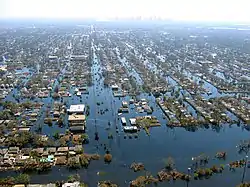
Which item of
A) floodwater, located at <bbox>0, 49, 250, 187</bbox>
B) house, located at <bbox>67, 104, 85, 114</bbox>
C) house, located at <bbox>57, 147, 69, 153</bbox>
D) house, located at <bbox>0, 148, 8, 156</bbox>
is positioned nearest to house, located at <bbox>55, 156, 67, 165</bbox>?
floodwater, located at <bbox>0, 49, 250, 187</bbox>

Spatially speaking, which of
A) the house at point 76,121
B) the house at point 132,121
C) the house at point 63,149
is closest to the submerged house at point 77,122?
the house at point 76,121

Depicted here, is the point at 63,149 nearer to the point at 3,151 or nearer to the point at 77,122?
the point at 3,151

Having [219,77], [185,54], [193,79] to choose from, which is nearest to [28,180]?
[193,79]

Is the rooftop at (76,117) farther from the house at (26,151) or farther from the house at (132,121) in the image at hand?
the house at (26,151)

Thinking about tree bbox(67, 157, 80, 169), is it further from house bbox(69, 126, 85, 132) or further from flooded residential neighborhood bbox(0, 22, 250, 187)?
house bbox(69, 126, 85, 132)

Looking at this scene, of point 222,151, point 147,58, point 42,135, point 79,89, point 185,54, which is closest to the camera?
point 222,151

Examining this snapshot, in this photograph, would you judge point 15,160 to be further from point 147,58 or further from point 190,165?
point 147,58

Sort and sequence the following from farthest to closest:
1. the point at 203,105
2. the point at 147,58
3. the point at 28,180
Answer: the point at 147,58
the point at 203,105
the point at 28,180
